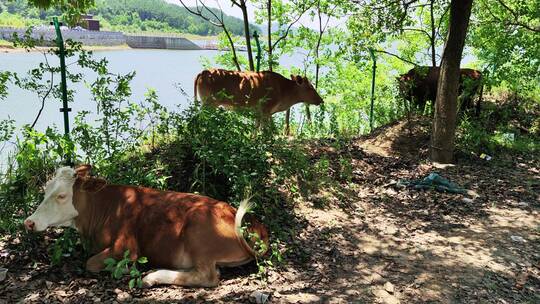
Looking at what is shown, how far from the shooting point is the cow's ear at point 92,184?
440 cm

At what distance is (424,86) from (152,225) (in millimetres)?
7610

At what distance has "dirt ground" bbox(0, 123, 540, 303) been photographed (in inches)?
157

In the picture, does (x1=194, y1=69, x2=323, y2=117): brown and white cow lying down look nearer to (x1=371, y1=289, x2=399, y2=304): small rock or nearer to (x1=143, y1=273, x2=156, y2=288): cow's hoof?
(x1=143, y1=273, x2=156, y2=288): cow's hoof

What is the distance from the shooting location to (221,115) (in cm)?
568

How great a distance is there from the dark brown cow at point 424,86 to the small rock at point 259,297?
6728 millimetres

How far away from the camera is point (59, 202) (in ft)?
14.1

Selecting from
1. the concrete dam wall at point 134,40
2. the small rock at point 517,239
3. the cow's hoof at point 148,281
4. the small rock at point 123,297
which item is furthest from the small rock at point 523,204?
the concrete dam wall at point 134,40

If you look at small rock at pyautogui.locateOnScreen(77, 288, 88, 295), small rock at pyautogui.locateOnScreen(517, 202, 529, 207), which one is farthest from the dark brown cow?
small rock at pyautogui.locateOnScreen(77, 288, 88, 295)

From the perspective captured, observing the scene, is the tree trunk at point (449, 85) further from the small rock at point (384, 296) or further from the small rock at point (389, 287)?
the small rock at point (384, 296)

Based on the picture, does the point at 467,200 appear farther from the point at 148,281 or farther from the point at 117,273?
the point at 117,273

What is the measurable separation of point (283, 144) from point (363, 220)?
125cm

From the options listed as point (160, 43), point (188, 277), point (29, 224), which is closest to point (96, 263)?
point (29, 224)

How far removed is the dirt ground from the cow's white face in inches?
14.8

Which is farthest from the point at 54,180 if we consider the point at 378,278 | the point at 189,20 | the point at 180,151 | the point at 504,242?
the point at 189,20
